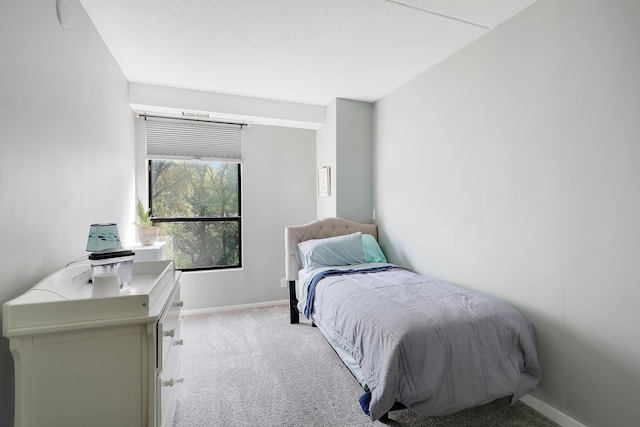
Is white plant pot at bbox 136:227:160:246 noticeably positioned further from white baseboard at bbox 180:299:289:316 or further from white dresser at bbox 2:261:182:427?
white dresser at bbox 2:261:182:427

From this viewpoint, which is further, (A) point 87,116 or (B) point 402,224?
(B) point 402,224

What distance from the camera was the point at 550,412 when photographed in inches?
70.2

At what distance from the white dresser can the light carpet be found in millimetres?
878

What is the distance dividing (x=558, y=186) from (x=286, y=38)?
216cm

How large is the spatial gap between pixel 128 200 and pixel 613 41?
155 inches

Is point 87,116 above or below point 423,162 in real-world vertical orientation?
above

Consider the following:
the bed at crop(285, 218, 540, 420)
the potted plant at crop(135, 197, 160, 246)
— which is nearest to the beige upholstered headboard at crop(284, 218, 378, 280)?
the bed at crop(285, 218, 540, 420)

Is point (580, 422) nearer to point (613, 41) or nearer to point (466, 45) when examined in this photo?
point (613, 41)

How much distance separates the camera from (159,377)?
1200 millimetres

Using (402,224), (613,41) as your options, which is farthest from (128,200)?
(613,41)

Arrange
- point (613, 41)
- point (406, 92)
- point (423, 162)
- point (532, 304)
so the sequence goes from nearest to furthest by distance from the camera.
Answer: point (613, 41)
point (532, 304)
point (423, 162)
point (406, 92)

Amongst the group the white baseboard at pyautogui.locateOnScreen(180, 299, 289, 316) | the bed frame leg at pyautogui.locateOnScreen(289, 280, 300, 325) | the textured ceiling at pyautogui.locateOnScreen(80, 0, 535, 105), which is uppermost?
the textured ceiling at pyautogui.locateOnScreen(80, 0, 535, 105)

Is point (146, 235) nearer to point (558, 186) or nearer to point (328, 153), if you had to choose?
point (328, 153)

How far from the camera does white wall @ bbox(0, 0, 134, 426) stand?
3.86ft
